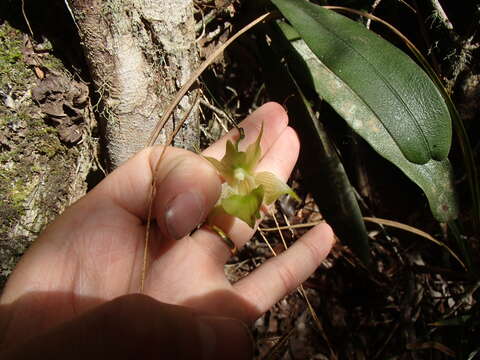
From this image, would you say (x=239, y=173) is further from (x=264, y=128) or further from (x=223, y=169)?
(x=264, y=128)

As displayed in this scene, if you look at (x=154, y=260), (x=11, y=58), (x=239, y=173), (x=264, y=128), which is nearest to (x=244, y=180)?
(x=239, y=173)

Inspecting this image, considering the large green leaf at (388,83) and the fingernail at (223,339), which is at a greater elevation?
the large green leaf at (388,83)

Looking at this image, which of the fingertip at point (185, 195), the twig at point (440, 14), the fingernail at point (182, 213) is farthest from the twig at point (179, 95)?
the twig at point (440, 14)

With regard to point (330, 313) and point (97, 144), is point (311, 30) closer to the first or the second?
point (97, 144)

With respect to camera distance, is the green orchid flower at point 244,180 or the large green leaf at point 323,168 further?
the large green leaf at point 323,168

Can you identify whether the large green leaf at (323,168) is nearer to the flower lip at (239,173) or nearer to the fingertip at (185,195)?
the flower lip at (239,173)

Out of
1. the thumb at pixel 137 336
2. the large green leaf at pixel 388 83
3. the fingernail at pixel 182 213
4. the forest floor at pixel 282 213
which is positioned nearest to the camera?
the thumb at pixel 137 336
